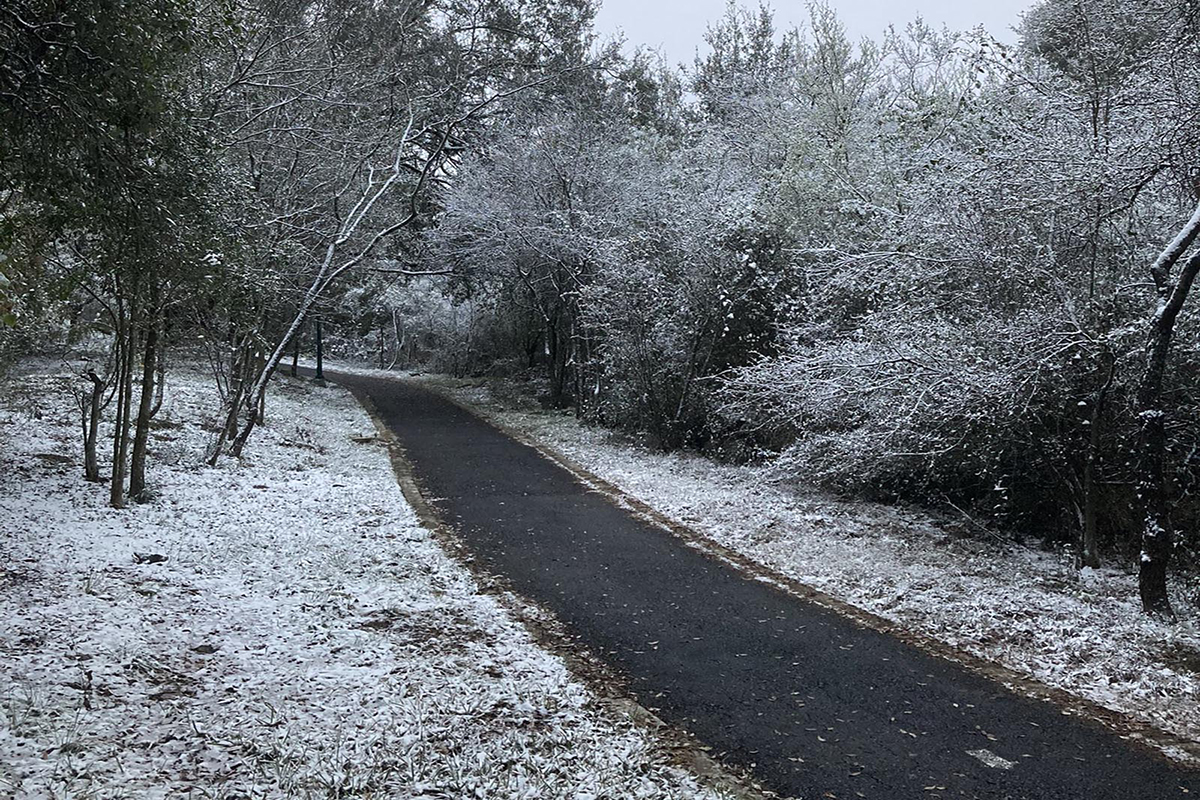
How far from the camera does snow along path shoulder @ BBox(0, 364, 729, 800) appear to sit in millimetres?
3727

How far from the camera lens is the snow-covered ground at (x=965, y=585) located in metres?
5.34

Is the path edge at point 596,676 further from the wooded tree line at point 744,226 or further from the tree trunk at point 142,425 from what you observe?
the wooded tree line at point 744,226

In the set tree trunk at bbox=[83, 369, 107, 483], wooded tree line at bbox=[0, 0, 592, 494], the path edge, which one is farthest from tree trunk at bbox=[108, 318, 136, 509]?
the path edge

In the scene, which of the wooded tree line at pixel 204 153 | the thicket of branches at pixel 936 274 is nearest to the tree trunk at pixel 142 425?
the wooded tree line at pixel 204 153

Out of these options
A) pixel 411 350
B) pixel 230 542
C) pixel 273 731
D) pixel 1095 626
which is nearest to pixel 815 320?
pixel 1095 626

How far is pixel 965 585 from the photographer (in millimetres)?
7109

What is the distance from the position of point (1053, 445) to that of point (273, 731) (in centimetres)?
726

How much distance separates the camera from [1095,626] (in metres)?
6.07

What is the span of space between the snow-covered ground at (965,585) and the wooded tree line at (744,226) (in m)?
0.48

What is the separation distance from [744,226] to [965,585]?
24.2ft

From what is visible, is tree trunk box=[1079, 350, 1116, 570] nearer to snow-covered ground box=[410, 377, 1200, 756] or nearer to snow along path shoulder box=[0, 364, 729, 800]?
snow-covered ground box=[410, 377, 1200, 756]

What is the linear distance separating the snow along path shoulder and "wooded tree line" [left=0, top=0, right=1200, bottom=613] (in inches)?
74.9

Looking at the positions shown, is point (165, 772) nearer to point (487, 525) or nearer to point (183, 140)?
point (183, 140)

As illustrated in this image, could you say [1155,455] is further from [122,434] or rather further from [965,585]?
[122,434]
